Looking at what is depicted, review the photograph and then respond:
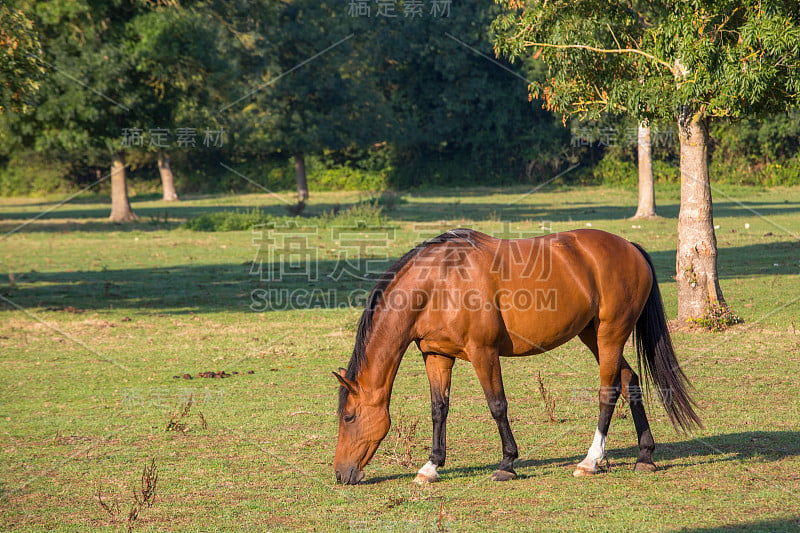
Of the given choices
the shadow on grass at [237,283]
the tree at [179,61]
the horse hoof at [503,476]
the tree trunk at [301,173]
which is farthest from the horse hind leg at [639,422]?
the tree trunk at [301,173]

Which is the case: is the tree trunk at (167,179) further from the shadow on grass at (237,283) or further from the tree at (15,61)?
the tree at (15,61)

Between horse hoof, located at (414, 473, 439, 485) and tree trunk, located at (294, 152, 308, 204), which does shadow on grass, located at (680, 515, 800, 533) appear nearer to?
horse hoof, located at (414, 473, 439, 485)

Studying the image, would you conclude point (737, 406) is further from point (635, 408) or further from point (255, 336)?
point (255, 336)

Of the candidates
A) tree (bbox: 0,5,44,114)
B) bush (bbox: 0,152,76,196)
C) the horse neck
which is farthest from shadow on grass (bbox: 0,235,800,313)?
bush (bbox: 0,152,76,196)

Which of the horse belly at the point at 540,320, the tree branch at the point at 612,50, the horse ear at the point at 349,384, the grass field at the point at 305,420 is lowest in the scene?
the grass field at the point at 305,420

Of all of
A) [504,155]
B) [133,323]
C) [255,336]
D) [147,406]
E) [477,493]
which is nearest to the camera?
[477,493]

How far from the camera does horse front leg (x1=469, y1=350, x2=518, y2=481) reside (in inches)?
245

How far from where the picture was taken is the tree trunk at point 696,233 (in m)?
12.0

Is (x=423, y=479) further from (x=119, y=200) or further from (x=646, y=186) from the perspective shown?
(x=119, y=200)

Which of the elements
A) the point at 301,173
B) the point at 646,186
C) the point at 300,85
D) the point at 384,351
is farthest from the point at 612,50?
the point at 301,173

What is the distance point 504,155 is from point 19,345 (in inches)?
1695

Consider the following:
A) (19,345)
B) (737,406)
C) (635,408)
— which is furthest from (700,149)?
(19,345)

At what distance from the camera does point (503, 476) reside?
629cm

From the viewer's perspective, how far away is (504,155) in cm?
5284
